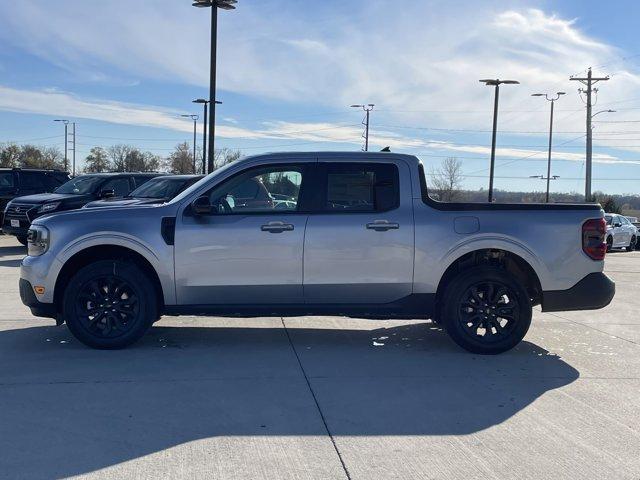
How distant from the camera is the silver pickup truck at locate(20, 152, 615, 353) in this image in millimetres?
6699

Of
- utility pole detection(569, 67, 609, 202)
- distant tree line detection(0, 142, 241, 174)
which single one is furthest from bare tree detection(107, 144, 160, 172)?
utility pole detection(569, 67, 609, 202)

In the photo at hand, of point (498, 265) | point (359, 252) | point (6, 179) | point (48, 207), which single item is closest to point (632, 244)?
point (48, 207)

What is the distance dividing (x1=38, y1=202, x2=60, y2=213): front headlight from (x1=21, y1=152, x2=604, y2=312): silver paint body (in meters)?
9.01

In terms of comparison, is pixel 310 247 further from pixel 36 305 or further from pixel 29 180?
pixel 29 180

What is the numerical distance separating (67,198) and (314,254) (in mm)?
10672

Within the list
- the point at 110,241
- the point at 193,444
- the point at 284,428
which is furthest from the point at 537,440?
the point at 110,241

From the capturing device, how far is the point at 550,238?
6.84 m

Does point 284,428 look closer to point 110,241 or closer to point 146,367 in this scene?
point 146,367

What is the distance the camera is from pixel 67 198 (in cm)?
1573

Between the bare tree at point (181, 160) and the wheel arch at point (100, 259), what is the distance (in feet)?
196

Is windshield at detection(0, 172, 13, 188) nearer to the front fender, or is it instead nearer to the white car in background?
the front fender

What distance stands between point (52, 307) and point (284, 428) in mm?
3132

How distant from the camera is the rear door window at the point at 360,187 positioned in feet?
22.5

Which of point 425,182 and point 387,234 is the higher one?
point 425,182
